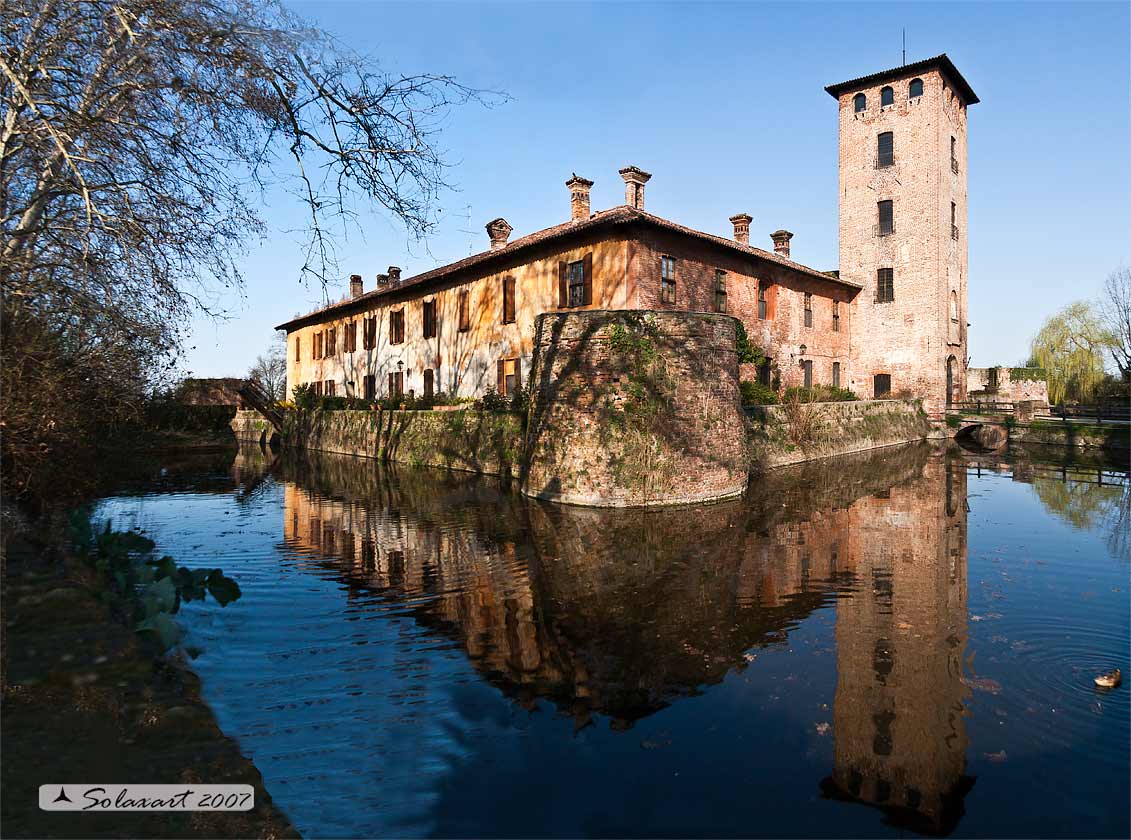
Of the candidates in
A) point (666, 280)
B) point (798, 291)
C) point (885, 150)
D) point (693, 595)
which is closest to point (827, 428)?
point (798, 291)

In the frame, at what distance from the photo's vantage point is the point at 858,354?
107ft

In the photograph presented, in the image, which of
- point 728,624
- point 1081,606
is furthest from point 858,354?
point 728,624

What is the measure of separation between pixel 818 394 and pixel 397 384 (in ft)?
62.5

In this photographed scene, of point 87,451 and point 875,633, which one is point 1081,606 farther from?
point 87,451

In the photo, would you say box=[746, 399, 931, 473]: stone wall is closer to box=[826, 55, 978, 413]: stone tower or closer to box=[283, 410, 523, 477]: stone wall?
box=[826, 55, 978, 413]: stone tower

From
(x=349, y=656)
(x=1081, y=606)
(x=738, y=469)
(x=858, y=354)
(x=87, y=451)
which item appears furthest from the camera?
(x=858, y=354)

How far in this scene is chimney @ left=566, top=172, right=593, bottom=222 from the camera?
22.3m

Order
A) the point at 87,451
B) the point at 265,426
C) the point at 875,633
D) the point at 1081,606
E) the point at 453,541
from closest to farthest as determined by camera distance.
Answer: the point at 875,633, the point at 1081,606, the point at 87,451, the point at 453,541, the point at 265,426

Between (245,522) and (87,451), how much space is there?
5.29m

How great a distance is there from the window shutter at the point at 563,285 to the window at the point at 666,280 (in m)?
3.10

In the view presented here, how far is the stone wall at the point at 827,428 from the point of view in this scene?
20188mm

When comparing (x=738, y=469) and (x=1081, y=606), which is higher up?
(x=738, y=469)

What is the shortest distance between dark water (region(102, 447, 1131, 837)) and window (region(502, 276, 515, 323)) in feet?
42.1

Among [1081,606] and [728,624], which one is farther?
[1081,606]
